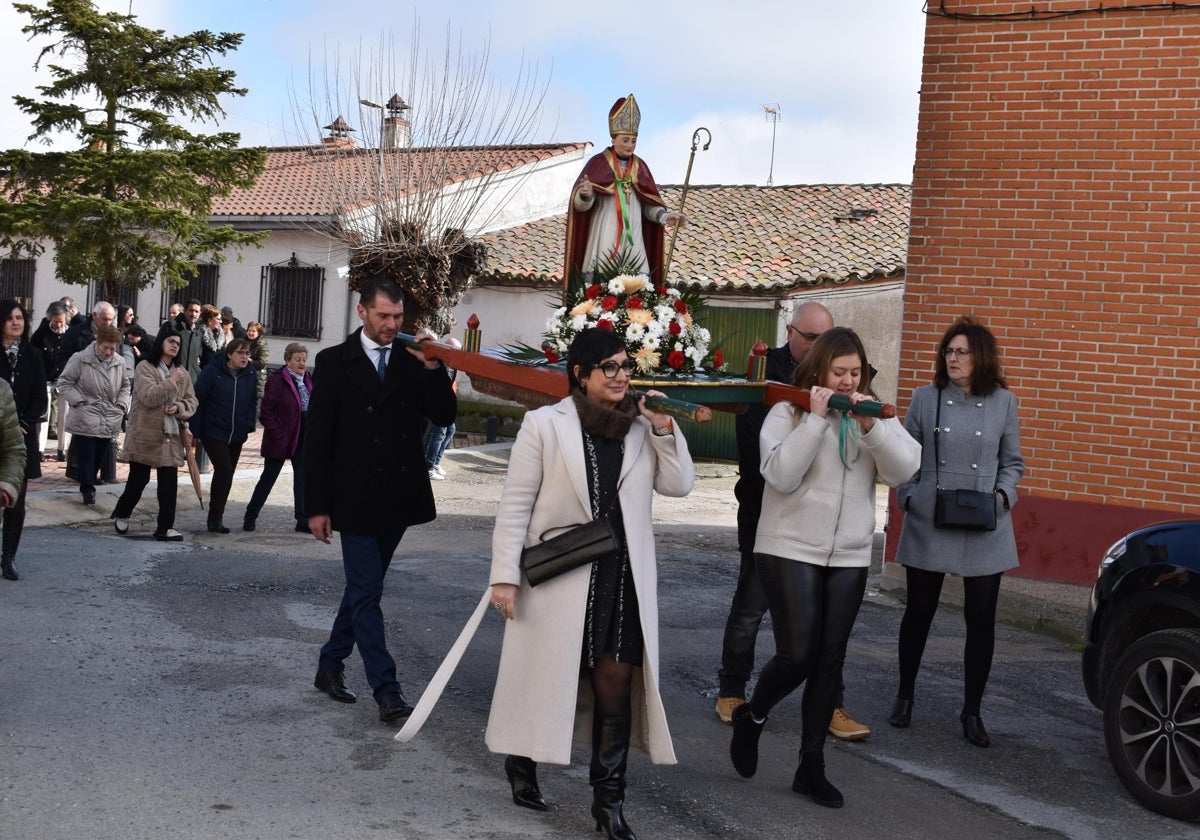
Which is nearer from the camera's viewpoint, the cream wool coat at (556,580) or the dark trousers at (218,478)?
the cream wool coat at (556,580)

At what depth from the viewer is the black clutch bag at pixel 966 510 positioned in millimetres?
6164

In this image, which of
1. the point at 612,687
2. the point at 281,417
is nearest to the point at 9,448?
the point at 612,687

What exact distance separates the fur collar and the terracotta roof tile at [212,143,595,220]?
16492 millimetres

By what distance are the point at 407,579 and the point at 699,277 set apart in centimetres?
1438

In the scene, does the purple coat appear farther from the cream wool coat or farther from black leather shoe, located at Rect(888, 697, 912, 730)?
the cream wool coat

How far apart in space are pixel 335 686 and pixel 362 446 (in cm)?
116

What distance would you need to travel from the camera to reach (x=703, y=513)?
1507cm

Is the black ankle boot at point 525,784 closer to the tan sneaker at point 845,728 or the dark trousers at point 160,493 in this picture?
the tan sneaker at point 845,728

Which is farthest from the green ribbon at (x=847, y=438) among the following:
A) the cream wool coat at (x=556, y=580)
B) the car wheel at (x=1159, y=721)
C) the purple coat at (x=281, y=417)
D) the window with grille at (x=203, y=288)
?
the window with grille at (x=203, y=288)

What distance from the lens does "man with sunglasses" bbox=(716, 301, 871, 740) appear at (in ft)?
19.9

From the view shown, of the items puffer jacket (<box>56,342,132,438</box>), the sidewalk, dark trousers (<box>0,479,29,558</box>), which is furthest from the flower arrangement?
puffer jacket (<box>56,342,132,438</box>)

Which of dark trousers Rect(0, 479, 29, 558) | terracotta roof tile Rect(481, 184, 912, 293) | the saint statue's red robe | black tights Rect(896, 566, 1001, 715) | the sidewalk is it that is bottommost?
the sidewalk

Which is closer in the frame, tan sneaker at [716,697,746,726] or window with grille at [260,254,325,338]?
tan sneaker at [716,697,746,726]

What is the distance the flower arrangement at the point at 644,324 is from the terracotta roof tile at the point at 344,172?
1497cm
